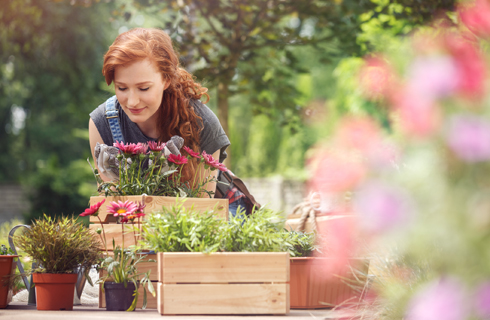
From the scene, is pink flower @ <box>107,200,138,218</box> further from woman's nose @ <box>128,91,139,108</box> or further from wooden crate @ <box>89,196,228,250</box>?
woman's nose @ <box>128,91,139,108</box>

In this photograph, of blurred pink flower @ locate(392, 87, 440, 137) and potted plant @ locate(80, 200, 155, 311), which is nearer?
blurred pink flower @ locate(392, 87, 440, 137)

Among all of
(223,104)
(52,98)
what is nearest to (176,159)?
(223,104)

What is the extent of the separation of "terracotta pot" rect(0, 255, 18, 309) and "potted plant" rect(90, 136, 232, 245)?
0.30 m

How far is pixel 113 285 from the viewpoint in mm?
1577

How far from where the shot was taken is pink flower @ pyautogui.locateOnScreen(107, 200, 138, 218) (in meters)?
1.60

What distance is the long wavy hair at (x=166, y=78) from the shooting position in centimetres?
199

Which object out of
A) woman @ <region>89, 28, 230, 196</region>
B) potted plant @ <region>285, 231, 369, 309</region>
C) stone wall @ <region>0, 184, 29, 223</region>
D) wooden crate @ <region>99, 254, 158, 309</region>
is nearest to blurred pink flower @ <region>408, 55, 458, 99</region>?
potted plant @ <region>285, 231, 369, 309</region>

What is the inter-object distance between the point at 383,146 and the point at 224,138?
1.58 m

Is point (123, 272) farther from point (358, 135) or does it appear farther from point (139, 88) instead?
point (358, 135)

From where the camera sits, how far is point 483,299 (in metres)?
0.73

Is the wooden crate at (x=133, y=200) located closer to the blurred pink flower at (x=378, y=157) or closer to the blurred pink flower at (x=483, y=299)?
the blurred pink flower at (x=378, y=157)

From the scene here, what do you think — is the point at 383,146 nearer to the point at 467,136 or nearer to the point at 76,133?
the point at 467,136

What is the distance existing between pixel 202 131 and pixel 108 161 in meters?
0.61

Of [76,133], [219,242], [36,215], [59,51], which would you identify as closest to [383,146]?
[219,242]
